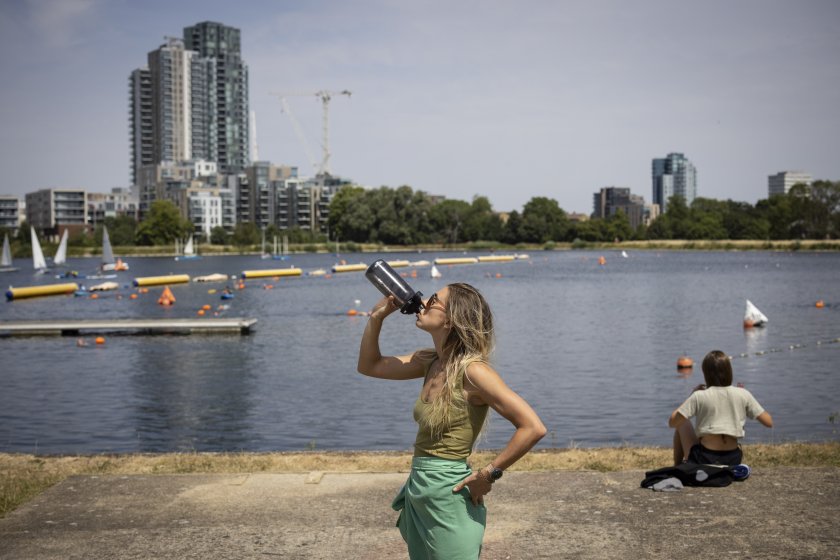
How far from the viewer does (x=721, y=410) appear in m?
9.30

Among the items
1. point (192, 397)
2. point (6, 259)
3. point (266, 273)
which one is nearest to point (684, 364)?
point (192, 397)

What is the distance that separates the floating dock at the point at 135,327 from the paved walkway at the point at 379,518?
3128 centimetres

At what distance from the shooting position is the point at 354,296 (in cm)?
6956

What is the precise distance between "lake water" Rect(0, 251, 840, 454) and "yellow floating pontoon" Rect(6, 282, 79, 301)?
13240 mm

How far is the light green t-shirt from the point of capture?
9.30 metres

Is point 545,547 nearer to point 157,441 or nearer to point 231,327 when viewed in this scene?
point 157,441

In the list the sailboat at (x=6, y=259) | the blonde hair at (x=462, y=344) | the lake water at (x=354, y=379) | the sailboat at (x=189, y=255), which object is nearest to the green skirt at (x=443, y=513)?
the blonde hair at (x=462, y=344)

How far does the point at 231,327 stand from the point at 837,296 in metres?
41.1

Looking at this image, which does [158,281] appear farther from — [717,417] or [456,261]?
[717,417]

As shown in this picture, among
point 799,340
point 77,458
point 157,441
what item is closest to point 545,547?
point 77,458

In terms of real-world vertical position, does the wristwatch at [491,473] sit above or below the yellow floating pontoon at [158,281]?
above

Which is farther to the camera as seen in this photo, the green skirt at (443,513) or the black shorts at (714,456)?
the black shorts at (714,456)

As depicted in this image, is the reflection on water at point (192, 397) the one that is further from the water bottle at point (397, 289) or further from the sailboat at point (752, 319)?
the sailboat at point (752, 319)

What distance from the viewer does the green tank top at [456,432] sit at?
4945mm
